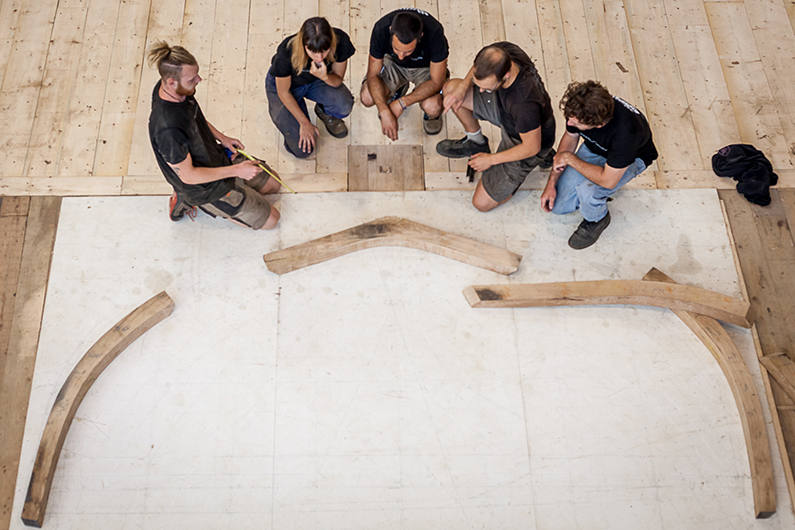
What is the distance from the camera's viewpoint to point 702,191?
3180mm

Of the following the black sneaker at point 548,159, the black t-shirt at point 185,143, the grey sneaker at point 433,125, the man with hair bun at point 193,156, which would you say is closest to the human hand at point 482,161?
the black sneaker at point 548,159

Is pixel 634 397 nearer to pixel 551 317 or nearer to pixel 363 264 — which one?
pixel 551 317

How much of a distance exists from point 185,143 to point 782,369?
3232mm

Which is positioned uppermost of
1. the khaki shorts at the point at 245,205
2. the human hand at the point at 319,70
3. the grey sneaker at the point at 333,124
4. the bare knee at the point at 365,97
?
the human hand at the point at 319,70

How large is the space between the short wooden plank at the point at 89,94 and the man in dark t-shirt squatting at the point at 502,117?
2199 mm

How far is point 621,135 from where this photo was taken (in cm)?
238

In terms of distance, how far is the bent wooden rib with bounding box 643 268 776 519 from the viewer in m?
2.49

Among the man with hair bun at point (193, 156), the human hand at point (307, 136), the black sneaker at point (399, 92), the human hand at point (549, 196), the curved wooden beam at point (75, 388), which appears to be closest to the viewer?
the man with hair bun at point (193, 156)

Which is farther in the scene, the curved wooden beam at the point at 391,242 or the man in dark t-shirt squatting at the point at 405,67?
the curved wooden beam at the point at 391,242

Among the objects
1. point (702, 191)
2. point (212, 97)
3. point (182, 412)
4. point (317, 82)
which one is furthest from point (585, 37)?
point (182, 412)

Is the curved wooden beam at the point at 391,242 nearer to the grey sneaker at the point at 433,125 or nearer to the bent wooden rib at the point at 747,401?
the grey sneaker at the point at 433,125

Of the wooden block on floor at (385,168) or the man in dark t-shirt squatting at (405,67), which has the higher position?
the man in dark t-shirt squatting at (405,67)

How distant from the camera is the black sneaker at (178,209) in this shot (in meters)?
2.89

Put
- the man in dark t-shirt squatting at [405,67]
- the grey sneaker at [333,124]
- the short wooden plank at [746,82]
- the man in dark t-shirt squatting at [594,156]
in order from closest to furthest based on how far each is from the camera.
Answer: the man in dark t-shirt squatting at [594,156], the man in dark t-shirt squatting at [405,67], the grey sneaker at [333,124], the short wooden plank at [746,82]
